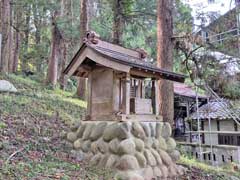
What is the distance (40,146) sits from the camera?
18.4 ft

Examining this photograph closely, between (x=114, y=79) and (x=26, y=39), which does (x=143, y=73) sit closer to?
(x=114, y=79)

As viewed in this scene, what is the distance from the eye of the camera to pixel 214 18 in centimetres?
824

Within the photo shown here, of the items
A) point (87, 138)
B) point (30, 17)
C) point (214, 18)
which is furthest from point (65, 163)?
point (30, 17)

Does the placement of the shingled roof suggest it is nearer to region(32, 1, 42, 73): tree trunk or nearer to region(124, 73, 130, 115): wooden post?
region(124, 73, 130, 115): wooden post

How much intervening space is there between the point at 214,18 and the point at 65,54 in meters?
10.5

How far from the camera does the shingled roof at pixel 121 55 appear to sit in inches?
201

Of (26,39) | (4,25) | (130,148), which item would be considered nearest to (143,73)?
(130,148)

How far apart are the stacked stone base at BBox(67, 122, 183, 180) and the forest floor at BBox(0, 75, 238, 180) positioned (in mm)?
246

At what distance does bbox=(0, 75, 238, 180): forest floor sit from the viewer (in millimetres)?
4371

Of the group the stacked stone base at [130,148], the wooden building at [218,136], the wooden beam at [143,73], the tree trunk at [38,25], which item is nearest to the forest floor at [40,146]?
the stacked stone base at [130,148]

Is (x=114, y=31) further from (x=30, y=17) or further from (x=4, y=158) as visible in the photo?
(x=30, y=17)

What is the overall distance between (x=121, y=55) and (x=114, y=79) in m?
0.69

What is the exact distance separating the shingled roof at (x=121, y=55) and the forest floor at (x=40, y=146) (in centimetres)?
168

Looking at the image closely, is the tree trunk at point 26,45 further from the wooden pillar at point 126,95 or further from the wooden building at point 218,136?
the wooden pillar at point 126,95
